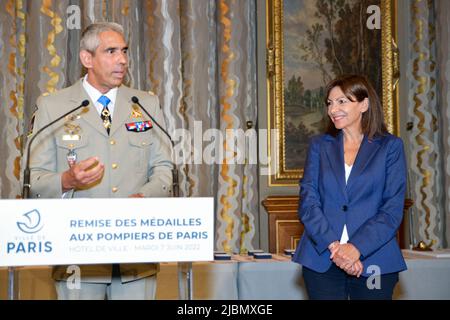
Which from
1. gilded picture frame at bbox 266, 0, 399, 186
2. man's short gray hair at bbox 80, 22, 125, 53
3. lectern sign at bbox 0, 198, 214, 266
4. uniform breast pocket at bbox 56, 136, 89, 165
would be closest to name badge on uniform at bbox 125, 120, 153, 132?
uniform breast pocket at bbox 56, 136, 89, 165

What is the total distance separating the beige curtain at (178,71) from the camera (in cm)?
544

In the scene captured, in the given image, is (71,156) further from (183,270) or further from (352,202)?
(352,202)

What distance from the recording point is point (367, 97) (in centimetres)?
317

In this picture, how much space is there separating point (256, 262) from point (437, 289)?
3.61ft

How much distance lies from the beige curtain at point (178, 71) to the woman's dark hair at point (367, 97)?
256 centimetres

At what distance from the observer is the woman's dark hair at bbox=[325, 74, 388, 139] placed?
3.15 metres

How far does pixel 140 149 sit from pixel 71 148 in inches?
11.4

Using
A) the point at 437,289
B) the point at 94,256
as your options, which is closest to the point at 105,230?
the point at 94,256

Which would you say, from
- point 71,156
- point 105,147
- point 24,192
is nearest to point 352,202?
point 105,147

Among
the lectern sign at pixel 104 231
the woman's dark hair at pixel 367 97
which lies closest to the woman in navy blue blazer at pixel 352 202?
the woman's dark hair at pixel 367 97

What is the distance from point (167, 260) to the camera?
2441mm

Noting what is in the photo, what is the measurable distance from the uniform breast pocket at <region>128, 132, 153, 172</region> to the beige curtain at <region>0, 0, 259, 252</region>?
8.29 feet

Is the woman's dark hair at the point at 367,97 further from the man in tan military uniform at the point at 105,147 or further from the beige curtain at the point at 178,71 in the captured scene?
the beige curtain at the point at 178,71
